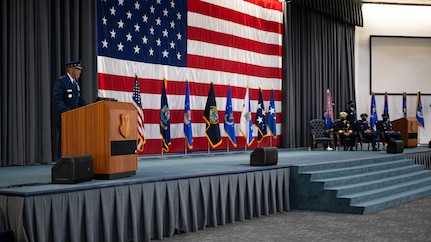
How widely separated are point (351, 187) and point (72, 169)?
14.4ft

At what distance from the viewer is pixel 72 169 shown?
4.93m

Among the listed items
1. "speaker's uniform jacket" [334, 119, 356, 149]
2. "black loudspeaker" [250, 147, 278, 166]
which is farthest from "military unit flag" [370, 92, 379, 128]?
"black loudspeaker" [250, 147, 278, 166]

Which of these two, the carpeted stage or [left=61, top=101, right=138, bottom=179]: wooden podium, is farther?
[left=61, top=101, right=138, bottom=179]: wooden podium

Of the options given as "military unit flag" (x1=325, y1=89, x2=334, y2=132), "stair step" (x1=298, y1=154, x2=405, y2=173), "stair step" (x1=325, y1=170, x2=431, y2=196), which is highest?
"military unit flag" (x1=325, y1=89, x2=334, y2=132)

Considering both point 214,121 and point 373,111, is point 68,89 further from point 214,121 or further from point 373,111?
point 373,111

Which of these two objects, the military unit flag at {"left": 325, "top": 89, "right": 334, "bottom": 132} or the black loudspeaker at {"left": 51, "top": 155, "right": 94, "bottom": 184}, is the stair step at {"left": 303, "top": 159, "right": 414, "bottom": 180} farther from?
the black loudspeaker at {"left": 51, "top": 155, "right": 94, "bottom": 184}

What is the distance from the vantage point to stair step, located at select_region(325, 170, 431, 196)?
25.1 ft

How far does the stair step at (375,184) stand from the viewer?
764cm

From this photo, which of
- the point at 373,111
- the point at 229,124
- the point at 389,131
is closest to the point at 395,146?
the point at 389,131

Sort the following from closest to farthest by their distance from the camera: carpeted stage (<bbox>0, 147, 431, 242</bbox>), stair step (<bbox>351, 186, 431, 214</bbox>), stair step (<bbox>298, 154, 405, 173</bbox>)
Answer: carpeted stage (<bbox>0, 147, 431, 242</bbox>) < stair step (<bbox>351, 186, 431, 214</bbox>) < stair step (<bbox>298, 154, 405, 173</bbox>)

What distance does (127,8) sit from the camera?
376 inches

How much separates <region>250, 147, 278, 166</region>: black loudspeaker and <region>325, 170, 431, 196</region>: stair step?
0.86 m

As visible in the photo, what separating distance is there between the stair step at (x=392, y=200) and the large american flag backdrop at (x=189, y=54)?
4.12m

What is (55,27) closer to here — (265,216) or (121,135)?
(121,135)
